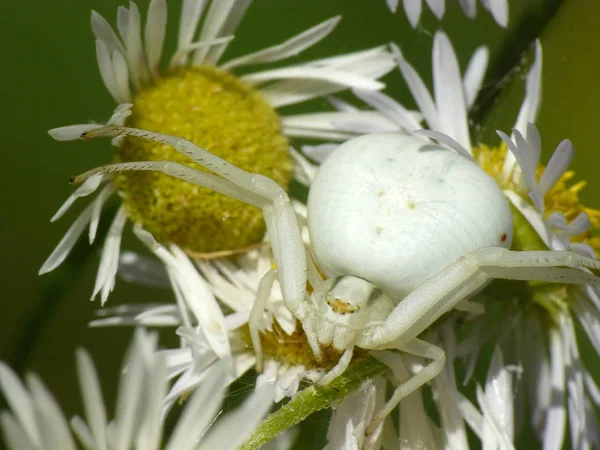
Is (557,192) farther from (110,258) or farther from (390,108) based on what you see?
(110,258)

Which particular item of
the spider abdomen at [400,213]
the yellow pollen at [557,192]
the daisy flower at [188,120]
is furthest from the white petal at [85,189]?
the yellow pollen at [557,192]

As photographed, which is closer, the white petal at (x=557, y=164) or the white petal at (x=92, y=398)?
the white petal at (x=92, y=398)

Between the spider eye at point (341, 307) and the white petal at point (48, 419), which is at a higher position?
the white petal at point (48, 419)

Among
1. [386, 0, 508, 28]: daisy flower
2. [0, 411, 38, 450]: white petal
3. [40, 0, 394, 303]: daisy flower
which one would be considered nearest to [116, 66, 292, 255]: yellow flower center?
[40, 0, 394, 303]: daisy flower

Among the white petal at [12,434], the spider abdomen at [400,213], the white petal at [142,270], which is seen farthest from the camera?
the white petal at [142,270]

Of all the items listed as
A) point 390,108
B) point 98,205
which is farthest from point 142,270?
point 390,108

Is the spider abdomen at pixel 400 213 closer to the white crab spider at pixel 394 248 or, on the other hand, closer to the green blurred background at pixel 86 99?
the white crab spider at pixel 394 248

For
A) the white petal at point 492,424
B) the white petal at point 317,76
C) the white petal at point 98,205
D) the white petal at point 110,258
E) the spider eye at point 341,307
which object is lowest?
the white petal at point 492,424

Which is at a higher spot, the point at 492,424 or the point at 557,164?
the point at 557,164

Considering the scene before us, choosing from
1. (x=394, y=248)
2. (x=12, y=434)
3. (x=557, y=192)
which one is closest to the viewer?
(x=12, y=434)
